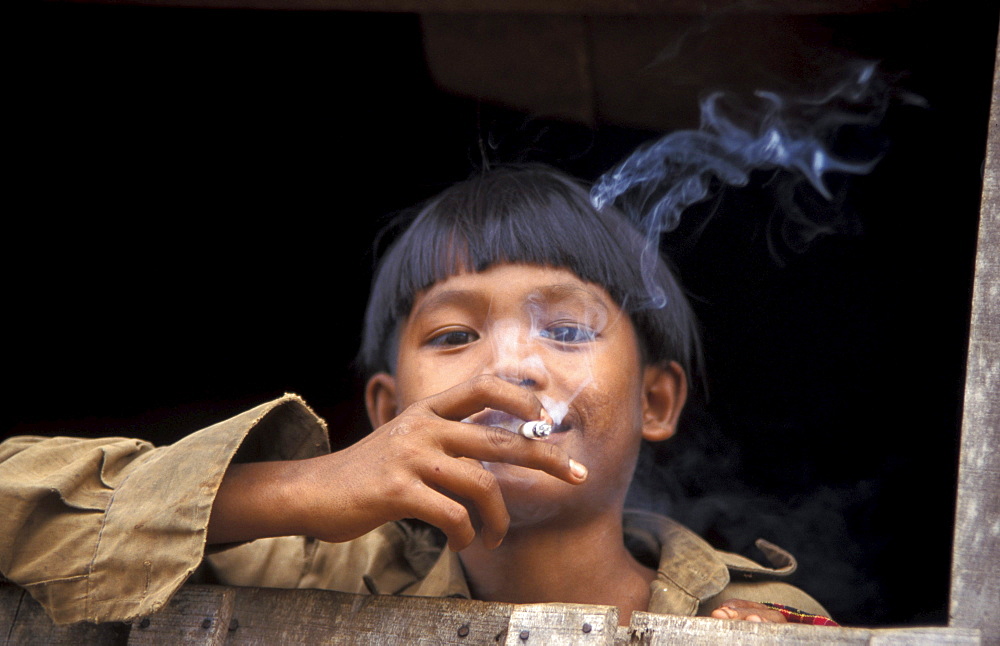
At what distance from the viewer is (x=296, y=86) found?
2344mm

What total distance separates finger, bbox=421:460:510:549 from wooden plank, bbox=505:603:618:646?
0.19 m

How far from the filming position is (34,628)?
56.1 inches

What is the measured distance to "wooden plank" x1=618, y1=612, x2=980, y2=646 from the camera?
1048 mm

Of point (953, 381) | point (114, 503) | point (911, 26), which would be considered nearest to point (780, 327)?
point (953, 381)

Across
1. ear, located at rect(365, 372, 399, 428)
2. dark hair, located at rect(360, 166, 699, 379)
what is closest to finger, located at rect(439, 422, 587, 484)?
dark hair, located at rect(360, 166, 699, 379)

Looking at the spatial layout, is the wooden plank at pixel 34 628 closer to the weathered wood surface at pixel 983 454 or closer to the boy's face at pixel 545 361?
the boy's face at pixel 545 361

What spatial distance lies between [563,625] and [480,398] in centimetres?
38

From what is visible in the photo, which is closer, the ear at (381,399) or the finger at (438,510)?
the finger at (438,510)

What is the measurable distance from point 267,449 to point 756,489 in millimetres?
1539

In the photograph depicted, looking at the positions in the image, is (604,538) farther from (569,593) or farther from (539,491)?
(539,491)

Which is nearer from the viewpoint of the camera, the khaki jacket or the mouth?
the khaki jacket

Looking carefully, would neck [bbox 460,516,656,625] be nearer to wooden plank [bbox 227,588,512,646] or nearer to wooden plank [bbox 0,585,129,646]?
wooden plank [bbox 227,588,512,646]

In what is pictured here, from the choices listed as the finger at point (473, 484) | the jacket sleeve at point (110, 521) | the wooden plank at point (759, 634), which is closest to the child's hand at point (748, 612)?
the wooden plank at point (759, 634)

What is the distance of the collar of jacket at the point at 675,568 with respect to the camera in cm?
173
